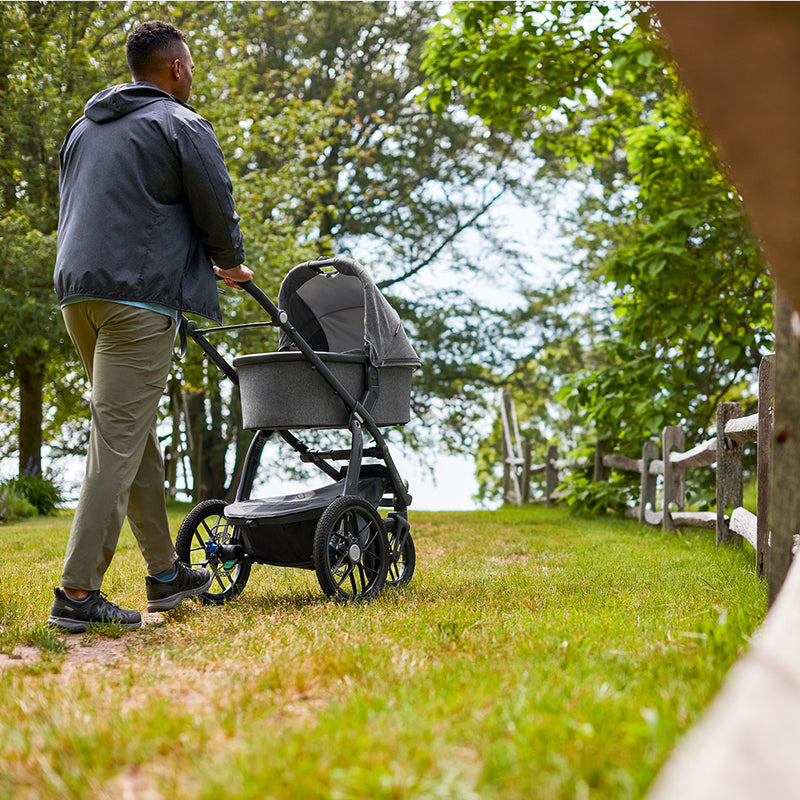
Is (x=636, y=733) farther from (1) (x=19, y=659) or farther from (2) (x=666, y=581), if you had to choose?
(2) (x=666, y=581)

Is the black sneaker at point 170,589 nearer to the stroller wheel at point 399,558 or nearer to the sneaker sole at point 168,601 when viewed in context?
the sneaker sole at point 168,601

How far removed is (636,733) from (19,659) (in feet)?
7.80

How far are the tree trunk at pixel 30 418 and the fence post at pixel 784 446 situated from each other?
13535 mm

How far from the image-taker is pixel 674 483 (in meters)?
9.47

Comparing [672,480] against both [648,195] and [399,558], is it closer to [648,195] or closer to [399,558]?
[648,195]

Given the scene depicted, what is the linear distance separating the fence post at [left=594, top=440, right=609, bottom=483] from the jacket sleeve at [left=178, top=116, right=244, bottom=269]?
887cm

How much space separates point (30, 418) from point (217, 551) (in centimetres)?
1128

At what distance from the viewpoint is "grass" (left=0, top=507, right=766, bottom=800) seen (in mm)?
1751

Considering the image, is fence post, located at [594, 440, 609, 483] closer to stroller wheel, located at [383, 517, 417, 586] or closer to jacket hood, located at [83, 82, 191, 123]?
stroller wheel, located at [383, 517, 417, 586]

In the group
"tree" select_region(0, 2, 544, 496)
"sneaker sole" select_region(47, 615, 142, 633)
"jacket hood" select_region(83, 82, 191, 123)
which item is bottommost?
"sneaker sole" select_region(47, 615, 142, 633)

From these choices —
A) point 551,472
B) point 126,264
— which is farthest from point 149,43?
point 551,472

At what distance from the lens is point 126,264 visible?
12.2ft

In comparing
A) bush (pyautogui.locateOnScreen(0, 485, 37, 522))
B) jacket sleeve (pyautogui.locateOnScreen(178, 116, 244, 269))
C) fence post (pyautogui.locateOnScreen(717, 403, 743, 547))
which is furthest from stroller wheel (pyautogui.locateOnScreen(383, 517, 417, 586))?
bush (pyautogui.locateOnScreen(0, 485, 37, 522))

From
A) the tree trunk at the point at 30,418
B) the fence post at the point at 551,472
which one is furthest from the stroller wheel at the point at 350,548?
the tree trunk at the point at 30,418
